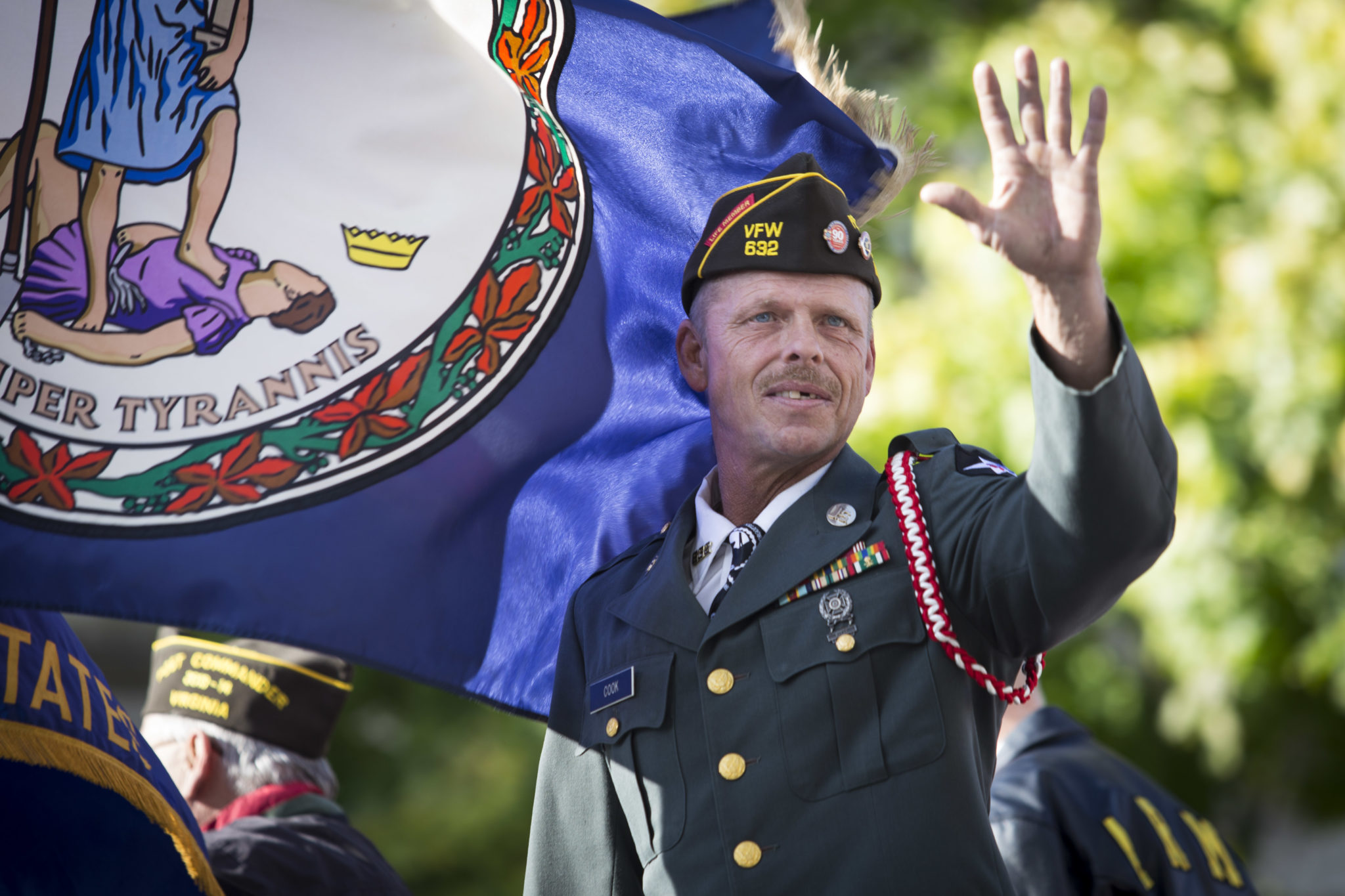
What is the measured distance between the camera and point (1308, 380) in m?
5.32

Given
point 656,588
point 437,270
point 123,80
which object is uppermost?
point 123,80

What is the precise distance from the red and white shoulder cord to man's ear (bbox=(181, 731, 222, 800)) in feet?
8.19

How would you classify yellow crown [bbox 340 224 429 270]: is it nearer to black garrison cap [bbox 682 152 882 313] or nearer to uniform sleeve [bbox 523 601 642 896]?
black garrison cap [bbox 682 152 882 313]

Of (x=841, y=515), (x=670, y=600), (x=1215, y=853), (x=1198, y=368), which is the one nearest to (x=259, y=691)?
(x=670, y=600)

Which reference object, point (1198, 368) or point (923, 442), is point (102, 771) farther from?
point (1198, 368)

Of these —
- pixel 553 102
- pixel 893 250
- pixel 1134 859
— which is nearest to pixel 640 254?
pixel 553 102

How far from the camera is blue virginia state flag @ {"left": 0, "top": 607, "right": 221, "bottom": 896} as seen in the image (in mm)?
2574

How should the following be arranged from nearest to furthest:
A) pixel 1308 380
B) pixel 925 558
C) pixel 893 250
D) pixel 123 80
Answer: pixel 925 558, pixel 123 80, pixel 1308 380, pixel 893 250

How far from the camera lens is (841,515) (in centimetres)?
237

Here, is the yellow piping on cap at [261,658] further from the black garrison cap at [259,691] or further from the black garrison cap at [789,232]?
the black garrison cap at [789,232]

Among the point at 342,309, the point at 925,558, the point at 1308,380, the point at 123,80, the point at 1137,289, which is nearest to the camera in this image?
the point at 925,558

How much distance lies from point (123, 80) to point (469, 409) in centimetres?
96

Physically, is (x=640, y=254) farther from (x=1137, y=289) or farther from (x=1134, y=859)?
(x=1137, y=289)

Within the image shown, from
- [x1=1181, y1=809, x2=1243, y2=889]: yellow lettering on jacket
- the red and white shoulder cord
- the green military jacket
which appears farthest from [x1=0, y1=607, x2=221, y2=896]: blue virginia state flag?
[x1=1181, y1=809, x2=1243, y2=889]: yellow lettering on jacket
